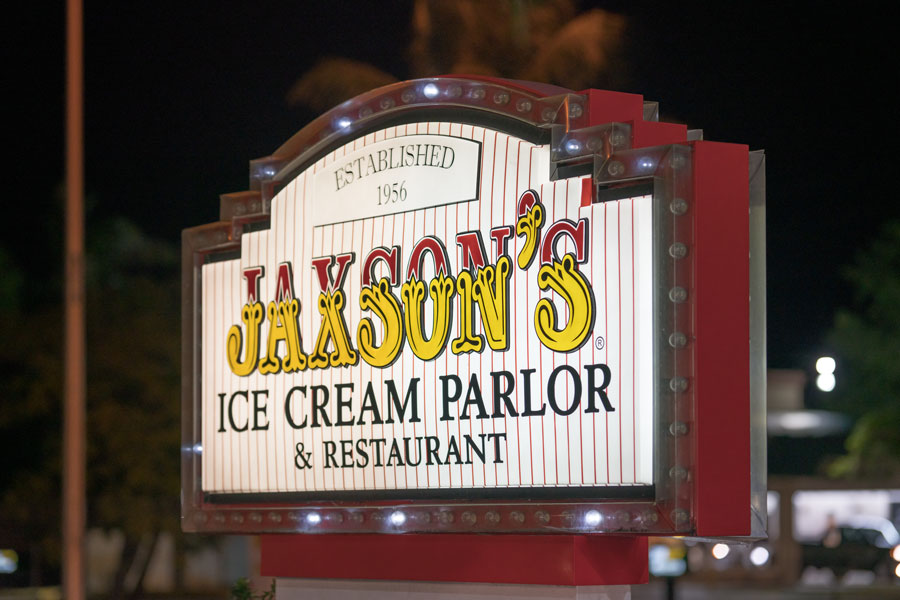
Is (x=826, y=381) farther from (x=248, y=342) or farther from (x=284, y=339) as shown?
(x=284, y=339)

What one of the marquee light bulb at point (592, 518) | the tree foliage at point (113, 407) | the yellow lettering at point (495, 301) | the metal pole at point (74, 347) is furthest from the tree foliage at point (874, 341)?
the marquee light bulb at point (592, 518)

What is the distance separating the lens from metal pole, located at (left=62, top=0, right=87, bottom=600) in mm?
11938

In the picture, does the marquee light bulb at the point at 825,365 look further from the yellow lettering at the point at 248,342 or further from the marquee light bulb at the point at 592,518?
the marquee light bulb at the point at 592,518

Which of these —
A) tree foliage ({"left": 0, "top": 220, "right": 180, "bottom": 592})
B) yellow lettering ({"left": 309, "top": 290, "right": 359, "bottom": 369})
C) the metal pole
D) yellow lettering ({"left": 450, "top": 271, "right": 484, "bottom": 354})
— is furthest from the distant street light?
yellow lettering ({"left": 450, "top": 271, "right": 484, "bottom": 354})

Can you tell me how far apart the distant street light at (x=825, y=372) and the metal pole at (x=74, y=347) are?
16.6 meters

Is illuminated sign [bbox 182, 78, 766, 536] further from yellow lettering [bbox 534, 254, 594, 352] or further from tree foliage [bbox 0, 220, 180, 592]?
tree foliage [bbox 0, 220, 180, 592]

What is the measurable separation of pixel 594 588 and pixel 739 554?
28.4 m

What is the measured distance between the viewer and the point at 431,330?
936 centimetres

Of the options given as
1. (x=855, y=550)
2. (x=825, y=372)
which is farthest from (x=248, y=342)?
(x=855, y=550)

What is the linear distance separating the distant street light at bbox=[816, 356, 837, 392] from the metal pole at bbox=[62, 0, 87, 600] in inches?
652

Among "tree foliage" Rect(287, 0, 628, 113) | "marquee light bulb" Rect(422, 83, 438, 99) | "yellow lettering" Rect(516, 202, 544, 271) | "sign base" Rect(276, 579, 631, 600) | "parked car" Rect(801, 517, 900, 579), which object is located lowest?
"parked car" Rect(801, 517, 900, 579)

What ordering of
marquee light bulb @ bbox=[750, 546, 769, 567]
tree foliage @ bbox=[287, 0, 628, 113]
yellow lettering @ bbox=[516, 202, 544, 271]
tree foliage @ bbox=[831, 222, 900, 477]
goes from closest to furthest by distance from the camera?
yellow lettering @ bbox=[516, 202, 544, 271]
tree foliage @ bbox=[287, 0, 628, 113]
marquee light bulb @ bbox=[750, 546, 769, 567]
tree foliage @ bbox=[831, 222, 900, 477]

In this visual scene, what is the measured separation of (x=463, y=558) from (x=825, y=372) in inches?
712

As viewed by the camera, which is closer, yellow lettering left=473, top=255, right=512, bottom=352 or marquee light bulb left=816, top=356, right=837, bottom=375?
yellow lettering left=473, top=255, right=512, bottom=352
